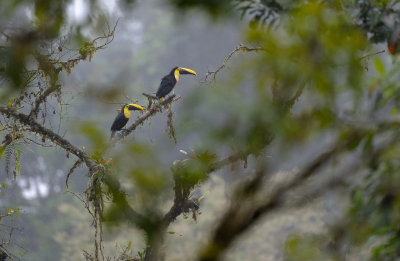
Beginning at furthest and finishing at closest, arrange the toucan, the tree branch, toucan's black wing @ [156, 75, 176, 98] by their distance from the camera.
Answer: toucan's black wing @ [156, 75, 176, 98]
the toucan
the tree branch

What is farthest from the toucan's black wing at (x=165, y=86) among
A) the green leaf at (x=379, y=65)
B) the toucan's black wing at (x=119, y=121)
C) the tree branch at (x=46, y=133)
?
the green leaf at (x=379, y=65)

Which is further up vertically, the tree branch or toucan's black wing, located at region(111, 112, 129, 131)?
toucan's black wing, located at region(111, 112, 129, 131)

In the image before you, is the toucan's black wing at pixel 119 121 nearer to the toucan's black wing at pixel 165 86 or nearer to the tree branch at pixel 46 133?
the toucan's black wing at pixel 165 86

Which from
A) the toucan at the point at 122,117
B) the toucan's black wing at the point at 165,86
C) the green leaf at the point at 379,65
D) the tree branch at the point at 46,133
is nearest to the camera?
the green leaf at the point at 379,65

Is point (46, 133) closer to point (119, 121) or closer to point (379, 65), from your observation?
point (119, 121)

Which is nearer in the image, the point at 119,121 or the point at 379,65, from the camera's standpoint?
the point at 379,65

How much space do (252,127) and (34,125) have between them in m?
2.65

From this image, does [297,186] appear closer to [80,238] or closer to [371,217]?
[371,217]

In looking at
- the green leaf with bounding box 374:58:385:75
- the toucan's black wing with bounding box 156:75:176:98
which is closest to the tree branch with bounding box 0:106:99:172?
the toucan's black wing with bounding box 156:75:176:98

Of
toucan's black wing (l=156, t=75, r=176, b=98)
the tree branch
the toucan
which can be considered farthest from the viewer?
toucan's black wing (l=156, t=75, r=176, b=98)

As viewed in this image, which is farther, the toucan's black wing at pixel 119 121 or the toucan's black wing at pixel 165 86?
the toucan's black wing at pixel 165 86

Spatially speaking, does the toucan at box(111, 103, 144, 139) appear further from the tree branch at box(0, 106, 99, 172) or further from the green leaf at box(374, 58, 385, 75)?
the green leaf at box(374, 58, 385, 75)

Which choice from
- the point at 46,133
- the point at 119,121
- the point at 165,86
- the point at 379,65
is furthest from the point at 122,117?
the point at 379,65

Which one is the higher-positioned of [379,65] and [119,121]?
[119,121]
